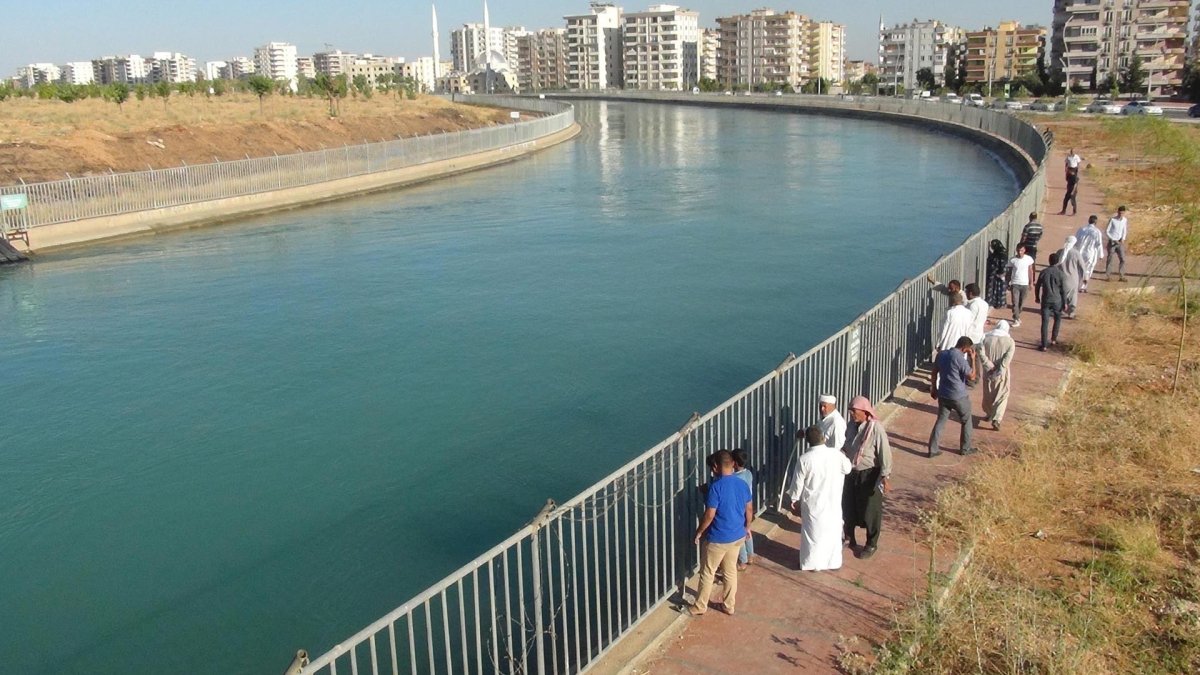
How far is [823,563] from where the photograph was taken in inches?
298

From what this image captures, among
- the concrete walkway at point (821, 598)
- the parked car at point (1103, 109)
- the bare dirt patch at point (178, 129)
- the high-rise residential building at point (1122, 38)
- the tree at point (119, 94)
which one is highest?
the high-rise residential building at point (1122, 38)

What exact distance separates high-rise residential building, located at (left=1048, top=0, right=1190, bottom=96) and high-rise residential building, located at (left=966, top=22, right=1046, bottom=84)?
19356mm

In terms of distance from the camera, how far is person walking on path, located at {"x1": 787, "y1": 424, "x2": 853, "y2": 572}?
288 inches

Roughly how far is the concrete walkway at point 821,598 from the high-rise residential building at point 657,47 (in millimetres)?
190212

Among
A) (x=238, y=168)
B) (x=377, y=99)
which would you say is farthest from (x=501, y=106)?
(x=238, y=168)

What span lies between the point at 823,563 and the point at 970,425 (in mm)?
2980

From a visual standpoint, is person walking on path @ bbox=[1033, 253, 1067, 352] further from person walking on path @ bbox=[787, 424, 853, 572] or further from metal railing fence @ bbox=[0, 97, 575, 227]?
metal railing fence @ bbox=[0, 97, 575, 227]

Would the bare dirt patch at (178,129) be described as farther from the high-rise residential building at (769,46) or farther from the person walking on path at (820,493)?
the high-rise residential building at (769,46)

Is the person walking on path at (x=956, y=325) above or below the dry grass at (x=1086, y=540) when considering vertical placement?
above

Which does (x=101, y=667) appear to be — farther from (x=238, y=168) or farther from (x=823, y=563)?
(x=238, y=168)

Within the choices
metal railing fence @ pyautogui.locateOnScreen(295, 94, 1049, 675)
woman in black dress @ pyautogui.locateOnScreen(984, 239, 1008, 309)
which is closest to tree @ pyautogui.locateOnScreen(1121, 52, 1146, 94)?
woman in black dress @ pyautogui.locateOnScreen(984, 239, 1008, 309)

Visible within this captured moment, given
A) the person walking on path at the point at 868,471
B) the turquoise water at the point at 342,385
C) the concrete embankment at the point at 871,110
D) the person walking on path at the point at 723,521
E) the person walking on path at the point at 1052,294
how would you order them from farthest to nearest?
the concrete embankment at the point at 871,110, the person walking on path at the point at 1052,294, the turquoise water at the point at 342,385, the person walking on path at the point at 868,471, the person walking on path at the point at 723,521

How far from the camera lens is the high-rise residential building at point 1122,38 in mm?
124438

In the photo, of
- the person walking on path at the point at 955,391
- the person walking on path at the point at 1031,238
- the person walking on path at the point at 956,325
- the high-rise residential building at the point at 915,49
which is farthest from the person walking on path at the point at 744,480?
the high-rise residential building at the point at 915,49
